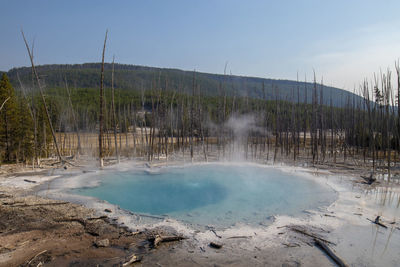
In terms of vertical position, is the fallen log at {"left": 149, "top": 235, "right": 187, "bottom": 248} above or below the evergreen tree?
below

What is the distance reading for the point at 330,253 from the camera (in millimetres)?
4340

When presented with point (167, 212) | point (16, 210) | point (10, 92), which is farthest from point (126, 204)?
point (10, 92)

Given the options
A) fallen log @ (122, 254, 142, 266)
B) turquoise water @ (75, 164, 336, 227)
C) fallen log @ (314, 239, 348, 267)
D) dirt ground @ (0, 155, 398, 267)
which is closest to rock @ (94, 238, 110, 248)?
dirt ground @ (0, 155, 398, 267)

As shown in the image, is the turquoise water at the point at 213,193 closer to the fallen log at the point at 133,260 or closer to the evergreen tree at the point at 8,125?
the fallen log at the point at 133,260

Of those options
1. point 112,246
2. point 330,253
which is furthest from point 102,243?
point 330,253

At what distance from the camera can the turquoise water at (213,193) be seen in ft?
22.1

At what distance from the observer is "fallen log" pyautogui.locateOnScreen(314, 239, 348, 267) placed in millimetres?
4033

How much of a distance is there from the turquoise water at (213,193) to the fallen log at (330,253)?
1.44 metres

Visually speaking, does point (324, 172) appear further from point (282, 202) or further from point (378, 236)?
point (378, 236)

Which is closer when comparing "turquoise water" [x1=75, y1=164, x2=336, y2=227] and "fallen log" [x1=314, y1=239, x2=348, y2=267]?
"fallen log" [x1=314, y1=239, x2=348, y2=267]

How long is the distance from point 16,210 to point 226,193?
18.7ft

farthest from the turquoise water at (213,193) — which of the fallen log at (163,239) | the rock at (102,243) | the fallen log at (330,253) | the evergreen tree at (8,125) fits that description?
the evergreen tree at (8,125)

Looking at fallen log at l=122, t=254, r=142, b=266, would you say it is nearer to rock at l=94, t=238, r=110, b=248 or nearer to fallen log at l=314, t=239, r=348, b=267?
rock at l=94, t=238, r=110, b=248

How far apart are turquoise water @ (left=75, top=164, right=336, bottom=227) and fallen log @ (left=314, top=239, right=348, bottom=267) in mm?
1443
